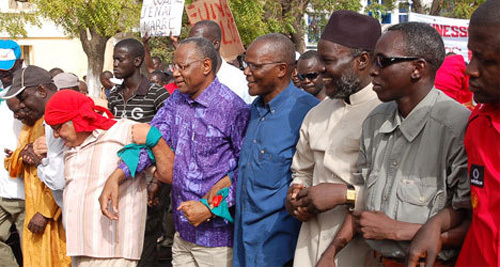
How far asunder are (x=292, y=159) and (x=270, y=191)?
244 millimetres

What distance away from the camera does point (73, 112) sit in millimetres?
4320

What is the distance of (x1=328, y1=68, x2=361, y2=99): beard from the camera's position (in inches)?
132

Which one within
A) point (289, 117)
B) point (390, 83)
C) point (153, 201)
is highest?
point (390, 83)

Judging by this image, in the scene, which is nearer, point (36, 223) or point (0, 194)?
point (36, 223)

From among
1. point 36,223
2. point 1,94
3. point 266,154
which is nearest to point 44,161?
point 36,223

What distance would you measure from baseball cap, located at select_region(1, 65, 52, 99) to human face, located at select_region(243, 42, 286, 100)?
2414mm

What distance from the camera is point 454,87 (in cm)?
519

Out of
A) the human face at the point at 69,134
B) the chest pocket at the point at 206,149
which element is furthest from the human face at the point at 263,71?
the human face at the point at 69,134

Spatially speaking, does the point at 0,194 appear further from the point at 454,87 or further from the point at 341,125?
the point at 454,87

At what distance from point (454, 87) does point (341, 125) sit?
2.20 metres

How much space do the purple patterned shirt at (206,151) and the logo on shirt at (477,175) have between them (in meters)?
1.99

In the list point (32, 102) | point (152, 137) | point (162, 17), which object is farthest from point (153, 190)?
point (162, 17)

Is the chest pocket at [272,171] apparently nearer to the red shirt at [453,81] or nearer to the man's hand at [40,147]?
the red shirt at [453,81]

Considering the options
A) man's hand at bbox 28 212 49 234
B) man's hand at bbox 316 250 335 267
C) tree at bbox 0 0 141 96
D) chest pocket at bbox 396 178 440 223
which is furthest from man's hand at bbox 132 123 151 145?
tree at bbox 0 0 141 96
